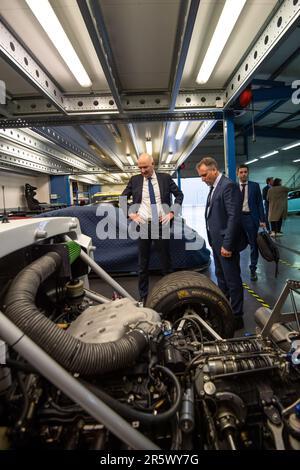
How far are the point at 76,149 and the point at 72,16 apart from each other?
4131mm

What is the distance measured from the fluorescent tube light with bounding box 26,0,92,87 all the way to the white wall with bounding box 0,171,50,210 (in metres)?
4.99

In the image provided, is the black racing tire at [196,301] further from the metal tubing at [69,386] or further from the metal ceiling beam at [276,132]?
the metal ceiling beam at [276,132]

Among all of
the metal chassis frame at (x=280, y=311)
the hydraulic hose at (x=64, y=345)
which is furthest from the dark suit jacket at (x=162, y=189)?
the hydraulic hose at (x=64, y=345)

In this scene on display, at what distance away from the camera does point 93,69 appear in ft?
7.59

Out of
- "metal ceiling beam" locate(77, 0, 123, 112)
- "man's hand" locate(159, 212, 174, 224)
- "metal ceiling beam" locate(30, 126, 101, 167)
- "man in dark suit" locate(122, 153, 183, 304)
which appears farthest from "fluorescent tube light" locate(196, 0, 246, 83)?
"metal ceiling beam" locate(30, 126, 101, 167)

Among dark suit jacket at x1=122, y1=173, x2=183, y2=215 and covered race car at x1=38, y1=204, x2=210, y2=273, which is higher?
dark suit jacket at x1=122, y1=173, x2=183, y2=215

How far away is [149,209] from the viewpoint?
2846 millimetres

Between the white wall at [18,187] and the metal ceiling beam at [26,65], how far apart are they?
15.4 ft

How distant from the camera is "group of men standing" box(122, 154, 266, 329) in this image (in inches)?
91.4

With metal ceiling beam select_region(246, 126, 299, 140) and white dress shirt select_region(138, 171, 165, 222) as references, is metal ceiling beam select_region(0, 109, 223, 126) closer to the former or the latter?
white dress shirt select_region(138, 171, 165, 222)

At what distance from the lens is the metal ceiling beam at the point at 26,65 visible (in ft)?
5.71

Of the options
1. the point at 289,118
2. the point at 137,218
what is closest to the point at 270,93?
the point at 137,218

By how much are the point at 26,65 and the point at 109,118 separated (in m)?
1.02

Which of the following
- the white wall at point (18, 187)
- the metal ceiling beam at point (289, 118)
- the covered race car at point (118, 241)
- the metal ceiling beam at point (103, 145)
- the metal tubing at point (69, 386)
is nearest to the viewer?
the metal tubing at point (69, 386)
